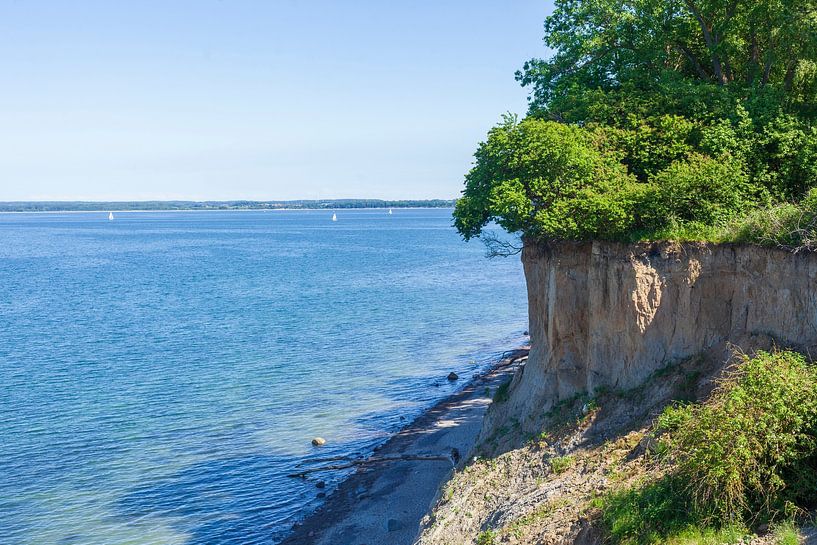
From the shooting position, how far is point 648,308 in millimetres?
22281

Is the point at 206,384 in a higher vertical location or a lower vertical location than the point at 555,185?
lower

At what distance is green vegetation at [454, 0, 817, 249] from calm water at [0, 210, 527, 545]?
1730 centimetres

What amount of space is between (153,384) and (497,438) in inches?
1213

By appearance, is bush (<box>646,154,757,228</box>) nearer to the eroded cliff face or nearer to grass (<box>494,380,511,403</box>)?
the eroded cliff face

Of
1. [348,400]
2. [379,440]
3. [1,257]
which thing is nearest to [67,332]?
[348,400]

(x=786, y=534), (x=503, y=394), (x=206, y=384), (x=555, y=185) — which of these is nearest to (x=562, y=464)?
(x=503, y=394)

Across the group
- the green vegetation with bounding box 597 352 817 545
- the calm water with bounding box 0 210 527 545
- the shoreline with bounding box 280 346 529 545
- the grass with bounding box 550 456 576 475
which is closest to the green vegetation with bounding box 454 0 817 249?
the green vegetation with bounding box 597 352 817 545

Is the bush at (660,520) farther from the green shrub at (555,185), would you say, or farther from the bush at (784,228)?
the green shrub at (555,185)

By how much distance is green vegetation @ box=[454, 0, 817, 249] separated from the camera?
75.5ft

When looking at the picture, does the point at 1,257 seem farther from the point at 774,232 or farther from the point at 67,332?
the point at 774,232

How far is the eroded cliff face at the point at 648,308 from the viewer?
64.2ft

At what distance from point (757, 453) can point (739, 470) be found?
0.50 m

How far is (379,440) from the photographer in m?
40.4

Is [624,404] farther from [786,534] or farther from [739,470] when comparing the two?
[786,534]
